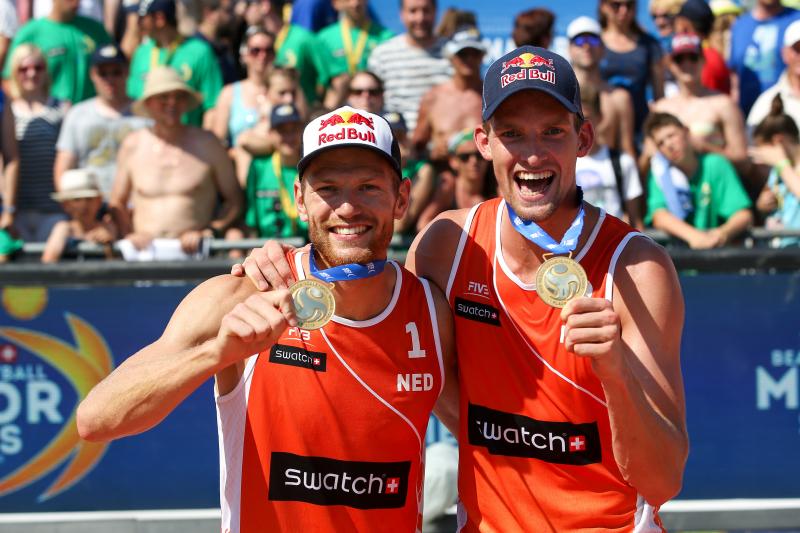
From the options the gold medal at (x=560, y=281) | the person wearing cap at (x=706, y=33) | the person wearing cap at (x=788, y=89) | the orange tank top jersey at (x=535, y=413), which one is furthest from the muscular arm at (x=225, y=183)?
the gold medal at (x=560, y=281)

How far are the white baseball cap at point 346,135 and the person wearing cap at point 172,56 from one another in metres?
5.62

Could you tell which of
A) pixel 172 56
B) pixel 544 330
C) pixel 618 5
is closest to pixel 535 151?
pixel 544 330

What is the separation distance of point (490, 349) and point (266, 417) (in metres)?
0.84

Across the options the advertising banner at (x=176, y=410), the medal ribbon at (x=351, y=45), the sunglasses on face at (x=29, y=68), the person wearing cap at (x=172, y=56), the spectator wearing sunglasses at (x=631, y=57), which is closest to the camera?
the advertising banner at (x=176, y=410)

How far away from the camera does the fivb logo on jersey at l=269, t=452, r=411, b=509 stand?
3.91m

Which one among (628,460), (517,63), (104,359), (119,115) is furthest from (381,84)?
(628,460)

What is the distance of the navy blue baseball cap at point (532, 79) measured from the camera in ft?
12.4

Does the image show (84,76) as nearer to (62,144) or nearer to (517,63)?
(62,144)

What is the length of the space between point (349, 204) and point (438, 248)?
0.63 metres

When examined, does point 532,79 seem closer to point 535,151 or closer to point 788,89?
point 535,151

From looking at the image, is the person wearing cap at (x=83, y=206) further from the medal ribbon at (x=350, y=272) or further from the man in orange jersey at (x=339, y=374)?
the medal ribbon at (x=350, y=272)

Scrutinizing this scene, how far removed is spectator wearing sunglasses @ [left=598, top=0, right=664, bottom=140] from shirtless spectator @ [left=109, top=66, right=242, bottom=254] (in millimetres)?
3218

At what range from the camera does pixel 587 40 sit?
8.47 m

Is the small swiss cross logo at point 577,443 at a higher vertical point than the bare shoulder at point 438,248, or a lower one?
lower
